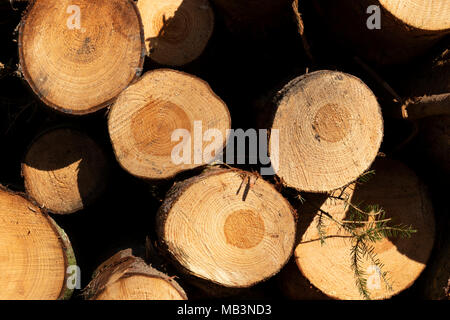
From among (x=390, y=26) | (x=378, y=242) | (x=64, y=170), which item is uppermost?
(x=390, y=26)

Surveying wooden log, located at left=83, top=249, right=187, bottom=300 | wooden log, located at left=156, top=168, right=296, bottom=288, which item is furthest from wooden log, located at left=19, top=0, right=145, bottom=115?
wooden log, located at left=83, top=249, right=187, bottom=300

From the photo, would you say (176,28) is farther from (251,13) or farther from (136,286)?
(136,286)

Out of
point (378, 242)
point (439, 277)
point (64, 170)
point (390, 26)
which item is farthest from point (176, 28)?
point (439, 277)

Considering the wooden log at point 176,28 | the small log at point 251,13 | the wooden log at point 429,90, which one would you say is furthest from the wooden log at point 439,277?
the wooden log at point 176,28

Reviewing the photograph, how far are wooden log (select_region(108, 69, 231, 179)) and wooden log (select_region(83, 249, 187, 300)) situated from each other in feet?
1.48

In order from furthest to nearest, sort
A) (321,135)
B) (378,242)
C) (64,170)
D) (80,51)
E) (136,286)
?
(378,242)
(64,170)
(80,51)
(321,135)
(136,286)

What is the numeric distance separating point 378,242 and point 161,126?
1383 millimetres

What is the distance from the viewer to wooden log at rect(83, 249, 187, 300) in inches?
→ 83.0

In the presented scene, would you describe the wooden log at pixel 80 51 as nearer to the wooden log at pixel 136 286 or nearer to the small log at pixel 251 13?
the small log at pixel 251 13

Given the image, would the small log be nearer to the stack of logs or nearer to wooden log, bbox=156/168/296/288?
the stack of logs

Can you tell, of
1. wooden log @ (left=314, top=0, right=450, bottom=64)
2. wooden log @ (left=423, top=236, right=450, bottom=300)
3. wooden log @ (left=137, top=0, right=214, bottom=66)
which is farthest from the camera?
wooden log @ (left=137, top=0, right=214, bottom=66)

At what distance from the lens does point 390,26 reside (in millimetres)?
2381
